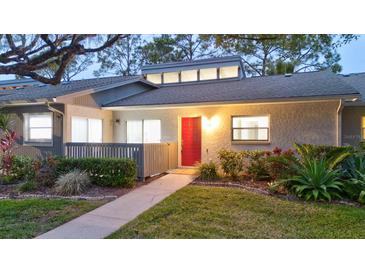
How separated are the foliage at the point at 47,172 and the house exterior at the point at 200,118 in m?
1.57

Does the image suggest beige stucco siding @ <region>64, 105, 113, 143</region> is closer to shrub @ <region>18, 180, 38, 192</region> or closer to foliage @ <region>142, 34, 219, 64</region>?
shrub @ <region>18, 180, 38, 192</region>

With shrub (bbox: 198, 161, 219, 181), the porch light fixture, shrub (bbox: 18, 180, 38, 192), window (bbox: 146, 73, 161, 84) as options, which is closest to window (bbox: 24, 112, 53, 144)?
shrub (bbox: 18, 180, 38, 192)

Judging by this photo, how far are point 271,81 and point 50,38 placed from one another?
375 inches

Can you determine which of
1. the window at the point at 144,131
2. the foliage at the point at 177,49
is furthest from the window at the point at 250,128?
the foliage at the point at 177,49

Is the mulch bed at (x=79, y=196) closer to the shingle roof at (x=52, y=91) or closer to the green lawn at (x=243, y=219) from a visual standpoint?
the green lawn at (x=243, y=219)

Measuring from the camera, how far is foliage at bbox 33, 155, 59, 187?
807 cm

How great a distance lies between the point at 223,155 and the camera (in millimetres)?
9031

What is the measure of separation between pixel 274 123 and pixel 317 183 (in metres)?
3.51

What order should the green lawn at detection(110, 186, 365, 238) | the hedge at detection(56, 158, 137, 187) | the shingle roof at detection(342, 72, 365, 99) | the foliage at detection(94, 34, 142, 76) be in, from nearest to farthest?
the green lawn at detection(110, 186, 365, 238)
the hedge at detection(56, 158, 137, 187)
the shingle roof at detection(342, 72, 365, 99)
the foliage at detection(94, 34, 142, 76)

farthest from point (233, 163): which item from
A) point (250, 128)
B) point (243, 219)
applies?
point (243, 219)

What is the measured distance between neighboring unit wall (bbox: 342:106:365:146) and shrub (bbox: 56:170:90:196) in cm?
1095
